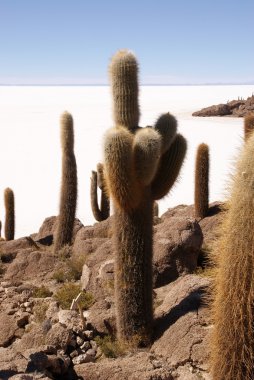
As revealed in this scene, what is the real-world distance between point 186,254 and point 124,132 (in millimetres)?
3046

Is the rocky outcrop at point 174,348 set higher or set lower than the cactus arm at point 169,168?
lower

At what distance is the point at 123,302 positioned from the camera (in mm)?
6109

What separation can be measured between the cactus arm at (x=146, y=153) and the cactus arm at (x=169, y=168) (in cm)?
45

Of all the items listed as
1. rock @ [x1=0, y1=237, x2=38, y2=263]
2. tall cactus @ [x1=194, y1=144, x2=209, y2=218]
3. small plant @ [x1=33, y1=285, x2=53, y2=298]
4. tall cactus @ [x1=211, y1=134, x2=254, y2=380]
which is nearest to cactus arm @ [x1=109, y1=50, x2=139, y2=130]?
tall cactus @ [x1=211, y1=134, x2=254, y2=380]

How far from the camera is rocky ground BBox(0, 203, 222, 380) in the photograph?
4934 millimetres

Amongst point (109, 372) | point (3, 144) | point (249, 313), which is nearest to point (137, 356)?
point (109, 372)

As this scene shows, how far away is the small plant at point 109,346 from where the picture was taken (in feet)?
19.1

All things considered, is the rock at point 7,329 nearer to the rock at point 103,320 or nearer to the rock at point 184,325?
the rock at point 103,320

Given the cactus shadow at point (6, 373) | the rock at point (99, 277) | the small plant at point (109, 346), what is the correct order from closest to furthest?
the cactus shadow at point (6, 373), the small plant at point (109, 346), the rock at point (99, 277)

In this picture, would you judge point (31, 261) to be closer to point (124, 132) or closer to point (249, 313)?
point (124, 132)

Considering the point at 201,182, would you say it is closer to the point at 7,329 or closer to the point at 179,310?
the point at 179,310

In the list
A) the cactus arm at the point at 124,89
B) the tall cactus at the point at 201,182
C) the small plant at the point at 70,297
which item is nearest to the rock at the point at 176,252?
the small plant at the point at 70,297

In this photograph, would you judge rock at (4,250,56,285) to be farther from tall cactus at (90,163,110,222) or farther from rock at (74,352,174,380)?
rock at (74,352,174,380)

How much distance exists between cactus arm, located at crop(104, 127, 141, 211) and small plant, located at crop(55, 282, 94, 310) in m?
2.24
